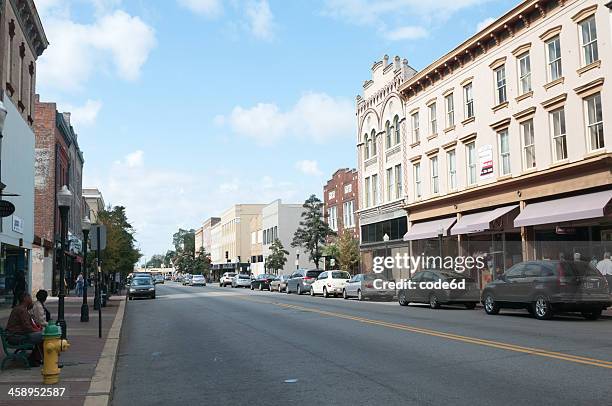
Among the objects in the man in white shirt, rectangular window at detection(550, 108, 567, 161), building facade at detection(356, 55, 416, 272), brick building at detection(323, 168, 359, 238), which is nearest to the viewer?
the man in white shirt

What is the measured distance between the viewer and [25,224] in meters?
27.1

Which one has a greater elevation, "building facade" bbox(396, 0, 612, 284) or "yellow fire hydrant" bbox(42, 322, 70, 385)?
"building facade" bbox(396, 0, 612, 284)

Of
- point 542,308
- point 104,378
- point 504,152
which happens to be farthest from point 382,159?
point 104,378

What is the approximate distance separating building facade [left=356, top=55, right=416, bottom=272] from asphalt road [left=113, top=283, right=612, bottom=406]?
23818 millimetres

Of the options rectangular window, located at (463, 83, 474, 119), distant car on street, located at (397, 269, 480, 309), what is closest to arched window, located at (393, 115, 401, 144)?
rectangular window, located at (463, 83, 474, 119)

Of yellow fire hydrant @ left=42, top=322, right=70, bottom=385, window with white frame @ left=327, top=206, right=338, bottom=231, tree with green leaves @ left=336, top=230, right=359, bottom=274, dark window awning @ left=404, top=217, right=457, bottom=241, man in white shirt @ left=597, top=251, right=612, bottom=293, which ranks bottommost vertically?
yellow fire hydrant @ left=42, top=322, right=70, bottom=385

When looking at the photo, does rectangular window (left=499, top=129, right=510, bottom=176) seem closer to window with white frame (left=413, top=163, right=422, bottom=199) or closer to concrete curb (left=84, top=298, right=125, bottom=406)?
window with white frame (left=413, top=163, right=422, bottom=199)

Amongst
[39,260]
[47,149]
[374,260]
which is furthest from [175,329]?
[374,260]

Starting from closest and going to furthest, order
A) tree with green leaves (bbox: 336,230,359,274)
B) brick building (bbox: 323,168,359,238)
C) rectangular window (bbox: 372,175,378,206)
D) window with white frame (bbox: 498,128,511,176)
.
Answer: window with white frame (bbox: 498,128,511,176), rectangular window (bbox: 372,175,378,206), tree with green leaves (bbox: 336,230,359,274), brick building (bbox: 323,168,359,238)

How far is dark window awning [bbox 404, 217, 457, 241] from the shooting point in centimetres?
3428

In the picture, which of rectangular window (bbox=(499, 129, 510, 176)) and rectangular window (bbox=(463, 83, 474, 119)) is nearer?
rectangular window (bbox=(499, 129, 510, 176))

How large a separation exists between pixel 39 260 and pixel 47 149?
733 cm

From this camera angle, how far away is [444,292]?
79.8 ft

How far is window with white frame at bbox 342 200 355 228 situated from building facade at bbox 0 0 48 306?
2788cm
